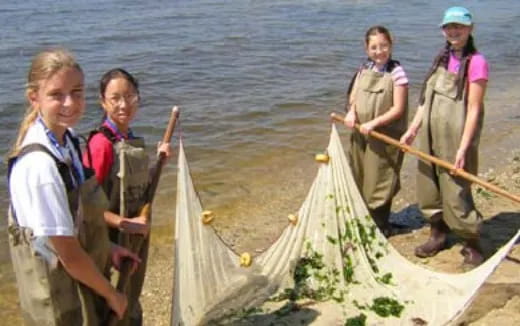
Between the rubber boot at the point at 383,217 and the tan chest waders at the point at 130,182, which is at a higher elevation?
the tan chest waders at the point at 130,182

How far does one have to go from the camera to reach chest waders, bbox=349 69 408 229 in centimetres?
539

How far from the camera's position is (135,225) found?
3354 millimetres

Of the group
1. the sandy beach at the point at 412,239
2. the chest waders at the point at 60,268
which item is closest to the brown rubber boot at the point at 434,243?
the sandy beach at the point at 412,239

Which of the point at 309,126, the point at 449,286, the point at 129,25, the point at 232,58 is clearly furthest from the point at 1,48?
the point at 449,286

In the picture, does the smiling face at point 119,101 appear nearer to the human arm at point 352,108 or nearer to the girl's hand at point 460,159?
the human arm at point 352,108

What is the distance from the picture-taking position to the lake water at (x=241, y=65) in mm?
8328

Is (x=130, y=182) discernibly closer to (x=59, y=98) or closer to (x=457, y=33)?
(x=59, y=98)

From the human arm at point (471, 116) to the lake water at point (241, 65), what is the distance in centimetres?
237

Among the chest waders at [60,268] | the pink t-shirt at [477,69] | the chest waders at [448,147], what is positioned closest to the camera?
the chest waders at [60,268]

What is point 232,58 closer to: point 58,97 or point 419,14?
point 419,14

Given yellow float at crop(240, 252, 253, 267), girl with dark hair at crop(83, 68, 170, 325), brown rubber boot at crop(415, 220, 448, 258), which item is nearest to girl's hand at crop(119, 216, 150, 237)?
girl with dark hair at crop(83, 68, 170, 325)

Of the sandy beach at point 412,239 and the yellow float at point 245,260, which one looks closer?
the sandy beach at point 412,239

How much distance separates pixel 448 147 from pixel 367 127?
66 centimetres

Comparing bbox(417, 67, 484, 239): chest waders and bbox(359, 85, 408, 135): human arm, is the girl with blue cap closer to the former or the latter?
bbox(417, 67, 484, 239): chest waders
